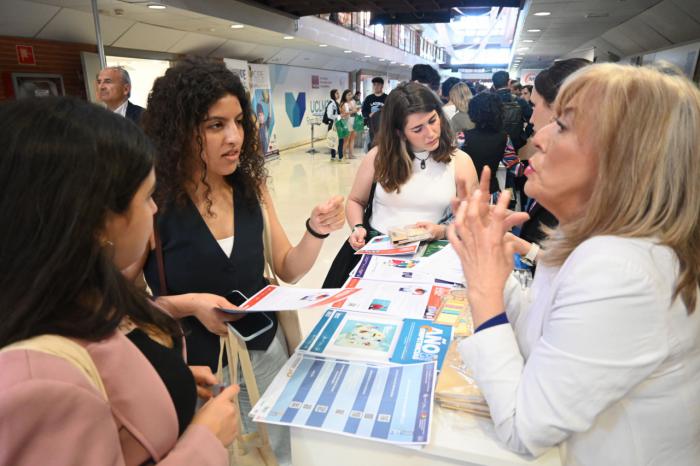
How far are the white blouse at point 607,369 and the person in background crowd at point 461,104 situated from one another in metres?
4.16

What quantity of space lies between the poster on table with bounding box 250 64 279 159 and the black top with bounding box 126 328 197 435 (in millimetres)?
9256

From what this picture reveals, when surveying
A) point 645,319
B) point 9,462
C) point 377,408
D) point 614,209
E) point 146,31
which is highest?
point 146,31

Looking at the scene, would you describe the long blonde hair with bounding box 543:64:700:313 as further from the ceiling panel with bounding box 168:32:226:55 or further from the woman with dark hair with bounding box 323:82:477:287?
the ceiling panel with bounding box 168:32:226:55

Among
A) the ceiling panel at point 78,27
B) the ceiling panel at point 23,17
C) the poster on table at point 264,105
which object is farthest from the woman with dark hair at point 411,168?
the poster on table at point 264,105

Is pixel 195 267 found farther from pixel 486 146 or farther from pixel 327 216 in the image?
pixel 486 146

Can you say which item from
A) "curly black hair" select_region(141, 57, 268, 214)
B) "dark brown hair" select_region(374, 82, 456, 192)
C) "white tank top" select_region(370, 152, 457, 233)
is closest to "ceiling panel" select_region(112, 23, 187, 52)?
"dark brown hair" select_region(374, 82, 456, 192)

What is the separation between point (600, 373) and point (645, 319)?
12 centimetres

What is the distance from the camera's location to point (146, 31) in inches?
262

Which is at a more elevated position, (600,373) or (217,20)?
(217,20)

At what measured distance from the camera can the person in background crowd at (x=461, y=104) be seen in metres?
4.76

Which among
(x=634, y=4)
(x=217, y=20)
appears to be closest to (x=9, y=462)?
(x=217, y=20)

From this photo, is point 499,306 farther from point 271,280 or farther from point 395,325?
Result: point 271,280

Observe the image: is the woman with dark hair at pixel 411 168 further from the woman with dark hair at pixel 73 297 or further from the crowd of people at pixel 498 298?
the woman with dark hair at pixel 73 297

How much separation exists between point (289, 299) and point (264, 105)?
9.96 m
